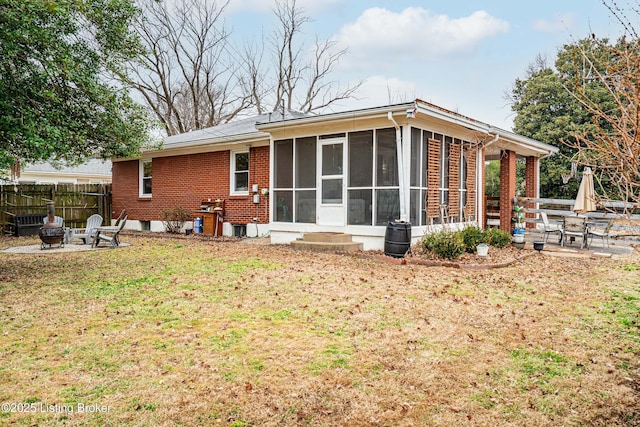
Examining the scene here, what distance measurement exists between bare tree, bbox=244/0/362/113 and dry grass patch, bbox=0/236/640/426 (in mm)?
23622

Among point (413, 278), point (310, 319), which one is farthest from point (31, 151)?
point (413, 278)

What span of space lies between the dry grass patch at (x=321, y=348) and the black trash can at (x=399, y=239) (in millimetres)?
1406

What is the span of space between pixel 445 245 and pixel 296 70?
23319mm

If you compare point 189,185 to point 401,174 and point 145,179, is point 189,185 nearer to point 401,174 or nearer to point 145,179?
point 145,179

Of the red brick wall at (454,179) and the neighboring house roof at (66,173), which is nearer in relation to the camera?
the red brick wall at (454,179)

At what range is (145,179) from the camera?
16953mm

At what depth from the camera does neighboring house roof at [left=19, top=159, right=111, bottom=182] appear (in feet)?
77.6

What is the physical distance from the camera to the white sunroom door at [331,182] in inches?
407

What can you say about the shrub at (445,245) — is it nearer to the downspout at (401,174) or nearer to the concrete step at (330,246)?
the downspout at (401,174)

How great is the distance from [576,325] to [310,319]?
2955mm

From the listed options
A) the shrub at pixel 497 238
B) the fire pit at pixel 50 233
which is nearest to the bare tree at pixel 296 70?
the fire pit at pixel 50 233

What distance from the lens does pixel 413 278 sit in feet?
23.3

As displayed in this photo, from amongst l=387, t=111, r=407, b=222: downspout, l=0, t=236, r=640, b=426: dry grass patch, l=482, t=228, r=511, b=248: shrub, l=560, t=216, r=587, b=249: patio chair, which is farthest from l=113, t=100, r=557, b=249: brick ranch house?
l=0, t=236, r=640, b=426: dry grass patch

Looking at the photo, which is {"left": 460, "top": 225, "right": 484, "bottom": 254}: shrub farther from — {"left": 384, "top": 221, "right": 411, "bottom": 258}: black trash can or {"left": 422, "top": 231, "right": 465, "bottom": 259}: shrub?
{"left": 384, "top": 221, "right": 411, "bottom": 258}: black trash can
